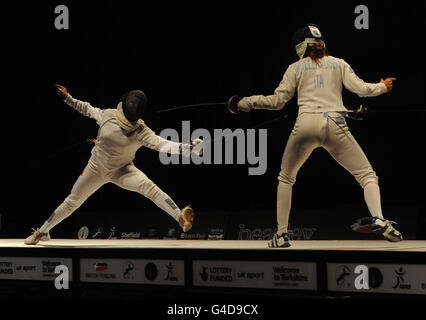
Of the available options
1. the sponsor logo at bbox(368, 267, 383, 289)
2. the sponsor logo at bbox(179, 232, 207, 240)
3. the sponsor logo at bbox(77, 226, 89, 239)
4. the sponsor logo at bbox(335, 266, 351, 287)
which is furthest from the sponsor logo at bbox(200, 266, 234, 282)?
the sponsor logo at bbox(77, 226, 89, 239)

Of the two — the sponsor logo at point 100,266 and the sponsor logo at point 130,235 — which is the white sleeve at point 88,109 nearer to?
the sponsor logo at point 100,266

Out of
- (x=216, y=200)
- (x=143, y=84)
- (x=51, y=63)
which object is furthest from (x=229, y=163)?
(x=51, y=63)

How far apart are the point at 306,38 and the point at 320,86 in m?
0.33

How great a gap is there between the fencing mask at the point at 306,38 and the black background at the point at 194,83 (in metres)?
0.92

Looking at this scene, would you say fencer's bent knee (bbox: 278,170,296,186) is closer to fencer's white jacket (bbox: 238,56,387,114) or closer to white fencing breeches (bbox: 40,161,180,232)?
fencer's white jacket (bbox: 238,56,387,114)

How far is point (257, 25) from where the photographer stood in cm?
468

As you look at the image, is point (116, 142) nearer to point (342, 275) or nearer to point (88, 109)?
point (88, 109)

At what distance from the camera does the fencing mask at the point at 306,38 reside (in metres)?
3.41

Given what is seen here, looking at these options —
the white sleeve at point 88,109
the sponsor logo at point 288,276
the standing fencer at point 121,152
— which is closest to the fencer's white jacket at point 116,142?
the standing fencer at point 121,152

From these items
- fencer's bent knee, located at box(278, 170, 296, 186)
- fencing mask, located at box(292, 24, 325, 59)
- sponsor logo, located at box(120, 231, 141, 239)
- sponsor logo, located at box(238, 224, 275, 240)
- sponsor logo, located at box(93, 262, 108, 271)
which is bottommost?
sponsor logo, located at box(93, 262, 108, 271)

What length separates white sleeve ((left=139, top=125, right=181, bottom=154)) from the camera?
3992 mm

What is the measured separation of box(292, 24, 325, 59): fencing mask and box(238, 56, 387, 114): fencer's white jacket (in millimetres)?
88

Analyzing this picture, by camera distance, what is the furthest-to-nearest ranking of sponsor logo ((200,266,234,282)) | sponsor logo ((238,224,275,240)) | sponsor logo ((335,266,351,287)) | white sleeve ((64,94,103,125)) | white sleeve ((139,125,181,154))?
sponsor logo ((238,224,275,240)), white sleeve ((64,94,103,125)), white sleeve ((139,125,181,154)), sponsor logo ((200,266,234,282)), sponsor logo ((335,266,351,287))
